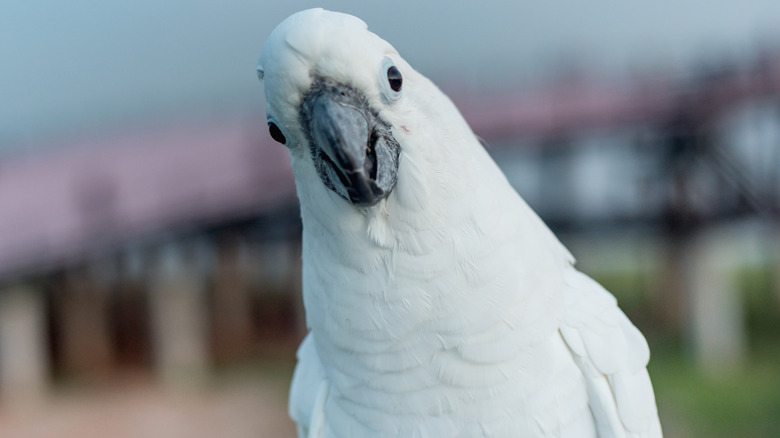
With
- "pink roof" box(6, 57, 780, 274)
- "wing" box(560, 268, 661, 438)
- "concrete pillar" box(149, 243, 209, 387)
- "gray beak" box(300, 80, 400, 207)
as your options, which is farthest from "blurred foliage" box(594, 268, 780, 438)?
"concrete pillar" box(149, 243, 209, 387)

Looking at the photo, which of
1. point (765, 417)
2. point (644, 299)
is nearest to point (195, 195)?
point (765, 417)

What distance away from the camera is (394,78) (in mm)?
892

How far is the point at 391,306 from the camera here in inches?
37.7

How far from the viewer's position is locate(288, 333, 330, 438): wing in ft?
3.86

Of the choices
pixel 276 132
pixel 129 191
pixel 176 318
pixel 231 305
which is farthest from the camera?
pixel 231 305

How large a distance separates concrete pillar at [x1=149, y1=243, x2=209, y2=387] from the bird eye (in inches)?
173

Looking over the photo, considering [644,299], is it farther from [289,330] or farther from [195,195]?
[195,195]

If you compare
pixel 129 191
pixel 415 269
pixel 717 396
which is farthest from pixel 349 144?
pixel 129 191

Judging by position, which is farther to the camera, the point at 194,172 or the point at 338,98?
the point at 194,172

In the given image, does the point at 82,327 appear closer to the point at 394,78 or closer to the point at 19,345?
the point at 19,345

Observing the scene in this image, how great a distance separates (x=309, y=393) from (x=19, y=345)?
4250mm

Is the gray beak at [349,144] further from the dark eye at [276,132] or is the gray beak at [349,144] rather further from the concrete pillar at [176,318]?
the concrete pillar at [176,318]

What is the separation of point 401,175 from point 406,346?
0.29 metres

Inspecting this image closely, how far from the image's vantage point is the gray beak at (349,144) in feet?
2.70
